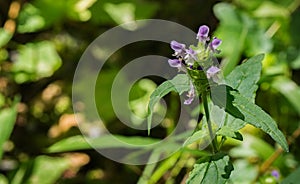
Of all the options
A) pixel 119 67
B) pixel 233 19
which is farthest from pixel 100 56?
pixel 233 19

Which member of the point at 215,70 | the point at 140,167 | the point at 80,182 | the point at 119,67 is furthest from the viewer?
the point at 119,67

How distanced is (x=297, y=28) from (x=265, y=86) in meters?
0.17

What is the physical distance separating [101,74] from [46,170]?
1.09 feet

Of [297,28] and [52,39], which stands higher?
[297,28]

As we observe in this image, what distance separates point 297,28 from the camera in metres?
1.41

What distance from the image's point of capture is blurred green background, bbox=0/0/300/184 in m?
1.31

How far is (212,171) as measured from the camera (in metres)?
0.68

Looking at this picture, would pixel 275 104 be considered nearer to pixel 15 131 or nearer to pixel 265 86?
pixel 265 86

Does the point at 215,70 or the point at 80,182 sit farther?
the point at 80,182

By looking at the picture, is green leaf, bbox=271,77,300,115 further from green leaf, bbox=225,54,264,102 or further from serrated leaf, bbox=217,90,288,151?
serrated leaf, bbox=217,90,288,151

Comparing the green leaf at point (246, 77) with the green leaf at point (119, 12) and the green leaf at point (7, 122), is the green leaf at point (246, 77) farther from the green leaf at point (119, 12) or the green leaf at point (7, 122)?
the green leaf at point (119, 12)

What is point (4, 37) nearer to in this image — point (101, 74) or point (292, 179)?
point (101, 74)

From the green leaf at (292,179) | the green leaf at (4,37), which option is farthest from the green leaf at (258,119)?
the green leaf at (4,37)

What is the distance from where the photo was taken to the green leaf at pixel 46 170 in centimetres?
127
